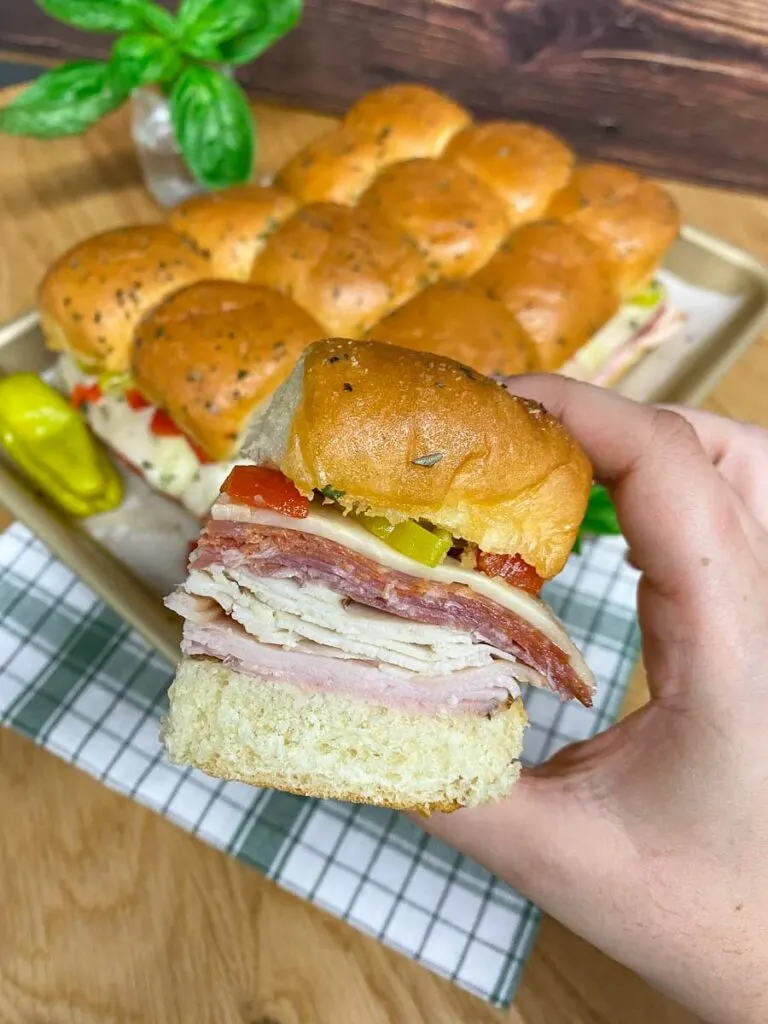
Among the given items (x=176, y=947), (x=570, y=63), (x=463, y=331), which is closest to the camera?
(x=176, y=947)

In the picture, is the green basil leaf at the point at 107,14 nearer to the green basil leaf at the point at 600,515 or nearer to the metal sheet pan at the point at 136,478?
the metal sheet pan at the point at 136,478

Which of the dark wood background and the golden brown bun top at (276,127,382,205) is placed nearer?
the golden brown bun top at (276,127,382,205)

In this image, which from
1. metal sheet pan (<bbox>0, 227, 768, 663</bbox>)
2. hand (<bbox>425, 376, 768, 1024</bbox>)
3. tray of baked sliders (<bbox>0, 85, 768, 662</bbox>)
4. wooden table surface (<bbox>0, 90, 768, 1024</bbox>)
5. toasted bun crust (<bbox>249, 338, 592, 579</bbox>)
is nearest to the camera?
toasted bun crust (<bbox>249, 338, 592, 579</bbox>)

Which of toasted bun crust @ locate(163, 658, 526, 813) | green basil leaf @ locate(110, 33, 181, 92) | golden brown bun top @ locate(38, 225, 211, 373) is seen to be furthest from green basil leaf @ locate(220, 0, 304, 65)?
toasted bun crust @ locate(163, 658, 526, 813)

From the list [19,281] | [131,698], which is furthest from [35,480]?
[19,281]

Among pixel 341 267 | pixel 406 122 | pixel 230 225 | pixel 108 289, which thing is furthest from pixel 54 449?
pixel 406 122

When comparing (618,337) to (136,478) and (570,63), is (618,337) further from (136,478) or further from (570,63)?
(136,478)

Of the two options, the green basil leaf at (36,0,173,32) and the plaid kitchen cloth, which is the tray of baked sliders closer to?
the plaid kitchen cloth
